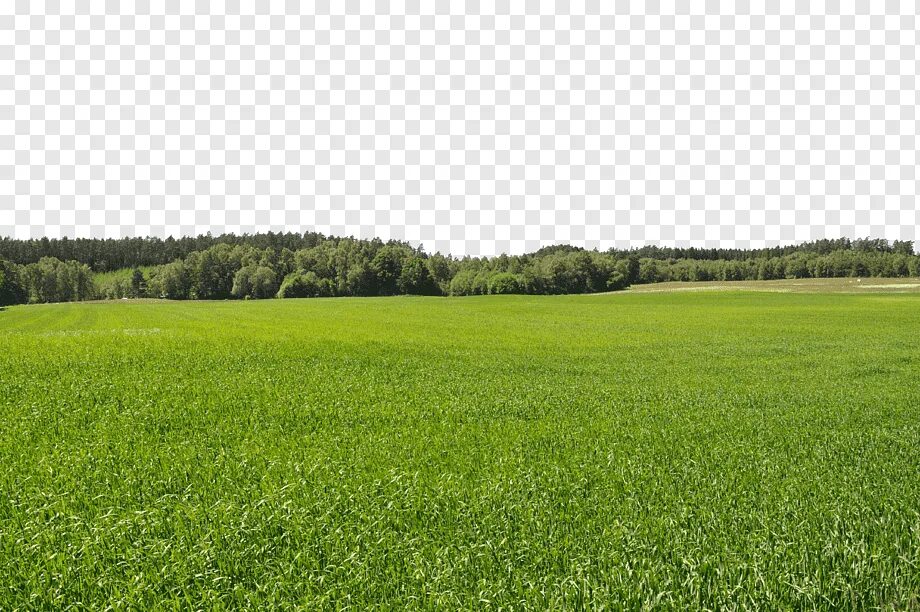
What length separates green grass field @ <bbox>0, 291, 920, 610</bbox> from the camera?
5.85 meters

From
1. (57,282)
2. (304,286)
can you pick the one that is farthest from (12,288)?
(304,286)

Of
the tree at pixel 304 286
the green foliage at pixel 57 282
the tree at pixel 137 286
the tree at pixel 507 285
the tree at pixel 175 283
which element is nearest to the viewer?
the tree at pixel 304 286

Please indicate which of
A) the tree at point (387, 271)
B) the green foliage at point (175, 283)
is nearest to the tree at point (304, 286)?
the tree at point (387, 271)

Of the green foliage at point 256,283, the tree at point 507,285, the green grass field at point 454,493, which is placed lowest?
the green grass field at point 454,493

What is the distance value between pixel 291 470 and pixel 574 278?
159506 millimetres

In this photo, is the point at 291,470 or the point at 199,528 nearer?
the point at 199,528

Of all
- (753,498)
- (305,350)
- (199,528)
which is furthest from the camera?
(305,350)

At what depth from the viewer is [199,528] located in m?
7.25

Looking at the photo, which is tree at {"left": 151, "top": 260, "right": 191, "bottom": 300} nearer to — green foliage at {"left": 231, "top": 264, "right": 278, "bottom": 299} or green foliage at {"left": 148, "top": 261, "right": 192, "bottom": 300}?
green foliage at {"left": 148, "top": 261, "right": 192, "bottom": 300}

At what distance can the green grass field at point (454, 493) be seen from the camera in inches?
230

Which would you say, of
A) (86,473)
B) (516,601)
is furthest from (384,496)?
(86,473)

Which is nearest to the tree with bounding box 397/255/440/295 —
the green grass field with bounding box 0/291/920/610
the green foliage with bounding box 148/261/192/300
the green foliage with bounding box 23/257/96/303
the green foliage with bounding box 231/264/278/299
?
the green foliage with bounding box 231/264/278/299

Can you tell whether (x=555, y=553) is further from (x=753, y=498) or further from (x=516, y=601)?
(x=753, y=498)

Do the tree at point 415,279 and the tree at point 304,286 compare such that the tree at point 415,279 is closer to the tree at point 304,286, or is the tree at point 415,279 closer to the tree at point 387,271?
the tree at point 387,271
